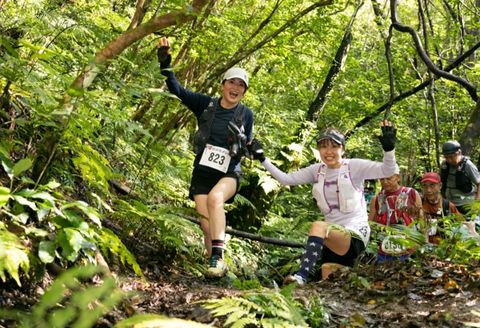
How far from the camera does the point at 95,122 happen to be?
11.0 ft

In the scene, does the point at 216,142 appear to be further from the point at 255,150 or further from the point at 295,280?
the point at 295,280

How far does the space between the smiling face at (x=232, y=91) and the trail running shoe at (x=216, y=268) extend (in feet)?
5.26

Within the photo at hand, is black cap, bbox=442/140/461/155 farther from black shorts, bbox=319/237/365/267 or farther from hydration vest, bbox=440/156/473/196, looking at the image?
black shorts, bbox=319/237/365/267

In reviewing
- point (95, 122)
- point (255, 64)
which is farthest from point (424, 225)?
point (255, 64)

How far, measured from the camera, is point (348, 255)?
5.08 m

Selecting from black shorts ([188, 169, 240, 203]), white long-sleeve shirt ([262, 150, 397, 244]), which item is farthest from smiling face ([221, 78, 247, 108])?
white long-sleeve shirt ([262, 150, 397, 244])

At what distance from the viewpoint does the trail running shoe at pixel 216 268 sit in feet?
15.8

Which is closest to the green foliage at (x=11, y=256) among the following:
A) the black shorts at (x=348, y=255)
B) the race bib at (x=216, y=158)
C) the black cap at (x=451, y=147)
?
the race bib at (x=216, y=158)

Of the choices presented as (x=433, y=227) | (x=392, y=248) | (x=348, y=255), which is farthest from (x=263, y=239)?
(x=433, y=227)

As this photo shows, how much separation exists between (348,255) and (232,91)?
6.68 ft

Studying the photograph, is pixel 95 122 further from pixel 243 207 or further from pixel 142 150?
pixel 243 207

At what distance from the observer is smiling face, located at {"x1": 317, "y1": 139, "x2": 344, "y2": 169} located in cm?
509

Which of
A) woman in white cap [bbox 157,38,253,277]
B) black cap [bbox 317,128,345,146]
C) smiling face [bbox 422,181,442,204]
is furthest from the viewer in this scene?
smiling face [bbox 422,181,442,204]

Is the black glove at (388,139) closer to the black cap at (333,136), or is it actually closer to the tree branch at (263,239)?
the black cap at (333,136)
